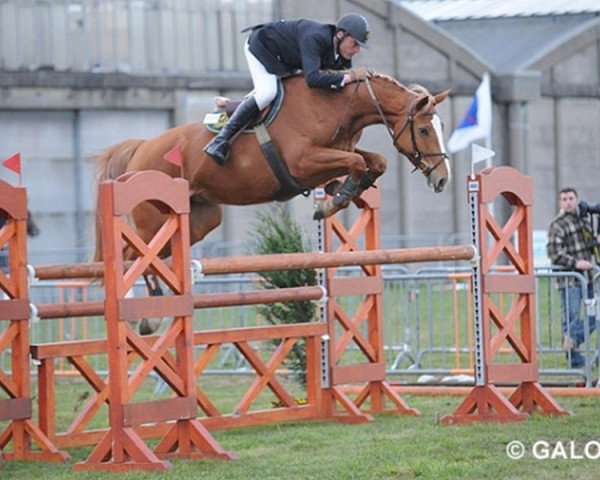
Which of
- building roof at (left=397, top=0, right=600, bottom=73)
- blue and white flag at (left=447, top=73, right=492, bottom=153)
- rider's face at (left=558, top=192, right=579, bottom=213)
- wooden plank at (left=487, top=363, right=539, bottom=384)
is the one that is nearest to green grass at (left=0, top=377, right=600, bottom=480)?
wooden plank at (left=487, top=363, right=539, bottom=384)

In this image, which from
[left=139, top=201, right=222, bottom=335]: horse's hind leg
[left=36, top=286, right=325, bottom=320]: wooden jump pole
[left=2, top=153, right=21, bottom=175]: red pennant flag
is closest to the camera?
[left=2, top=153, right=21, bottom=175]: red pennant flag

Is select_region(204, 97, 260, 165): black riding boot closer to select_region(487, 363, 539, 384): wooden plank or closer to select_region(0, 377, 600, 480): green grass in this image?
select_region(0, 377, 600, 480): green grass

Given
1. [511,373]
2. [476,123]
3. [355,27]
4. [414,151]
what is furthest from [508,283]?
[476,123]

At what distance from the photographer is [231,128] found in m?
10.7

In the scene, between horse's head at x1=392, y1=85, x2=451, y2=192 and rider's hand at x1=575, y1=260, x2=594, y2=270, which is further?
rider's hand at x1=575, y1=260, x2=594, y2=270

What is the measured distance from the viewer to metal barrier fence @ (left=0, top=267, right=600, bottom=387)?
45.4 ft

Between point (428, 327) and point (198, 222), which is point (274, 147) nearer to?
point (198, 222)

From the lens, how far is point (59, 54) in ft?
79.2

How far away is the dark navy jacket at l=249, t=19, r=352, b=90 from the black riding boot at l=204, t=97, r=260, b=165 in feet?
0.94

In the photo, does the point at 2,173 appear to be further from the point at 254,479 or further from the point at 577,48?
the point at 254,479

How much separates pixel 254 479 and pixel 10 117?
16.2 metres

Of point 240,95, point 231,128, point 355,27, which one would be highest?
point 240,95

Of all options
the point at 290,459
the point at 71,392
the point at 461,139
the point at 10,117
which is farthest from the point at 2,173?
the point at 290,459

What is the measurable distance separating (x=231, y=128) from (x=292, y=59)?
2.00 feet
